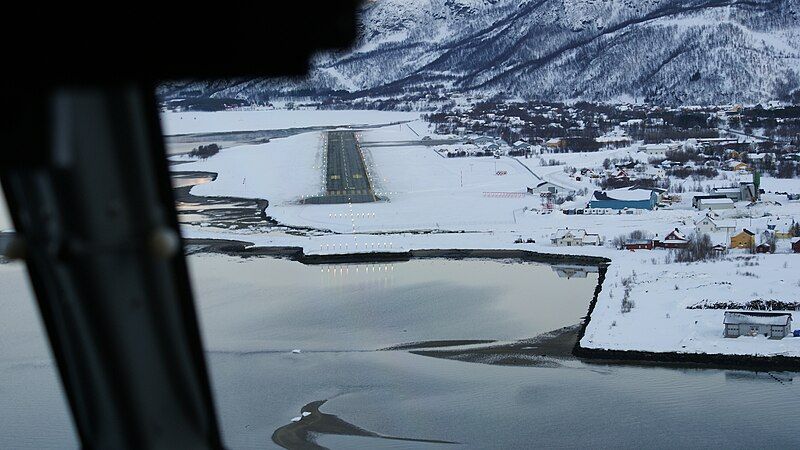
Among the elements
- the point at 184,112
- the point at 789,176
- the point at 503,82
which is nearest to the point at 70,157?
the point at 789,176

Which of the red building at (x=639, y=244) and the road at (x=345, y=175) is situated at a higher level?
the road at (x=345, y=175)

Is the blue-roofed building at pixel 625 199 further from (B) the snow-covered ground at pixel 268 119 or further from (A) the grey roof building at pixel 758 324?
(B) the snow-covered ground at pixel 268 119

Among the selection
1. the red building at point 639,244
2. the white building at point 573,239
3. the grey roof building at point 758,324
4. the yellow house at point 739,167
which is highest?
the grey roof building at point 758,324

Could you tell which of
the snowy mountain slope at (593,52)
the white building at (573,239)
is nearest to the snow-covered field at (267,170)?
the white building at (573,239)

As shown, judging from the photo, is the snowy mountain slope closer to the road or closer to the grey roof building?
the road

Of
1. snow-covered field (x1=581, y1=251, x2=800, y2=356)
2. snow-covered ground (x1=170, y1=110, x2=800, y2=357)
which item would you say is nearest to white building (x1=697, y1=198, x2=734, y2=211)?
snow-covered ground (x1=170, y1=110, x2=800, y2=357)

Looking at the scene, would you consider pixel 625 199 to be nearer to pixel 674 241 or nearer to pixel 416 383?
pixel 674 241

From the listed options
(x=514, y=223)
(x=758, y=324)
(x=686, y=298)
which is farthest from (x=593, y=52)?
(x=758, y=324)
